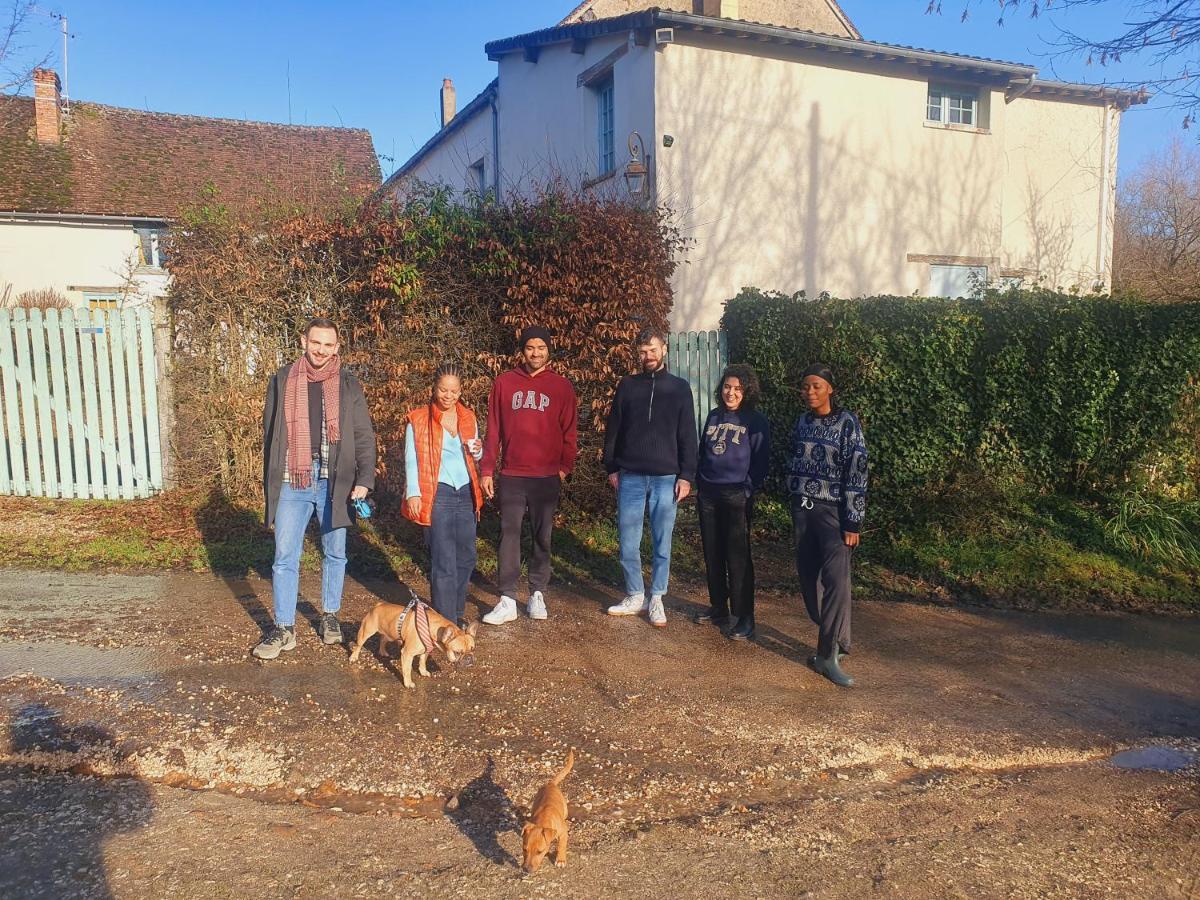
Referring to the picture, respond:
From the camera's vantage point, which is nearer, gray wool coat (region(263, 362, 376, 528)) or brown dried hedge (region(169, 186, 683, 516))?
gray wool coat (region(263, 362, 376, 528))

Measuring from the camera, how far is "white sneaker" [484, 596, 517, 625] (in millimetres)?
5762

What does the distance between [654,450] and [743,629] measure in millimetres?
1332

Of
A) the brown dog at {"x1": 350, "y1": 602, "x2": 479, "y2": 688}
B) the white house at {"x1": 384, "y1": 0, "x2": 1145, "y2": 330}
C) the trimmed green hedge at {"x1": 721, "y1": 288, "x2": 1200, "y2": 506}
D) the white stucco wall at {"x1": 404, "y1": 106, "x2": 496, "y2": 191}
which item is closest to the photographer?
the brown dog at {"x1": 350, "y1": 602, "x2": 479, "y2": 688}

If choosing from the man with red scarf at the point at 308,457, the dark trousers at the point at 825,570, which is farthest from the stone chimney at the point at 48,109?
the dark trousers at the point at 825,570

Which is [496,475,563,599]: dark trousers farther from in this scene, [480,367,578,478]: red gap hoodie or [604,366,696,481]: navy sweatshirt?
[604,366,696,481]: navy sweatshirt

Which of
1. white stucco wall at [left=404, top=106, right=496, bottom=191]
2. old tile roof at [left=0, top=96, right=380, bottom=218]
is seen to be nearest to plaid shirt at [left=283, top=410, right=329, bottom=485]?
white stucco wall at [left=404, top=106, right=496, bottom=191]

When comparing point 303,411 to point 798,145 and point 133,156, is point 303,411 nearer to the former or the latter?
point 798,145

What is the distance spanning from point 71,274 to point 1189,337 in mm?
25140

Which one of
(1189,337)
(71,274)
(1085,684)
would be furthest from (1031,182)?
(71,274)

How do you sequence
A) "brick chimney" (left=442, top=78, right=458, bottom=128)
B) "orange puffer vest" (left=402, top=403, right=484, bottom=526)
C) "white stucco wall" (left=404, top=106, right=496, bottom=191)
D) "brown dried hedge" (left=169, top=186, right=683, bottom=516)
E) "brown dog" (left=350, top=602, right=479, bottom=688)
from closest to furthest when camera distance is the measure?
"brown dog" (left=350, top=602, right=479, bottom=688), "orange puffer vest" (left=402, top=403, right=484, bottom=526), "brown dried hedge" (left=169, top=186, right=683, bottom=516), "white stucco wall" (left=404, top=106, right=496, bottom=191), "brick chimney" (left=442, top=78, right=458, bottom=128)

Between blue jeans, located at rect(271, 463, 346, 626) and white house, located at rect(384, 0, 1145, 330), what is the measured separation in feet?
23.4

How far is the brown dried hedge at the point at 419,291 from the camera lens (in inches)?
298

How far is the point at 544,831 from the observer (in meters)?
2.94

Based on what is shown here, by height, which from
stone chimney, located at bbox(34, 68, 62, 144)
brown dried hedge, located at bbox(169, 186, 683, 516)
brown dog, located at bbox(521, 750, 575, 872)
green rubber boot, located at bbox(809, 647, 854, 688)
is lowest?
green rubber boot, located at bbox(809, 647, 854, 688)
